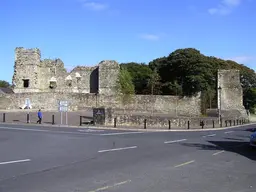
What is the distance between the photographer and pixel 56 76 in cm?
5784

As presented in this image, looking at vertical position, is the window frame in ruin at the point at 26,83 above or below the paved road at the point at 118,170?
above

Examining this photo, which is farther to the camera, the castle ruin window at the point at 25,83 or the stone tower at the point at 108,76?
the stone tower at the point at 108,76

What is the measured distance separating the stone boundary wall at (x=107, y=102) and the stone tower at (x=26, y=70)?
890 cm

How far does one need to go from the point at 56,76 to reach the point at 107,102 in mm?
12535

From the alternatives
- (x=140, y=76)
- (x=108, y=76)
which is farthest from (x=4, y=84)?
(x=108, y=76)

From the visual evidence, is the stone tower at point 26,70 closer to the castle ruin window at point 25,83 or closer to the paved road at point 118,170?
the castle ruin window at point 25,83

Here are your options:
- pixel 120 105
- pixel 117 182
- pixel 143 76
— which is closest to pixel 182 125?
pixel 120 105

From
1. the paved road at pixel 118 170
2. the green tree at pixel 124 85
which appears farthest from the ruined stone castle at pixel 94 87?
the paved road at pixel 118 170

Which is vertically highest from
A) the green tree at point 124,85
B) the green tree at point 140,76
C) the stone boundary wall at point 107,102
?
the green tree at point 140,76

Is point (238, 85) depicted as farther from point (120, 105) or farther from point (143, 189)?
point (143, 189)

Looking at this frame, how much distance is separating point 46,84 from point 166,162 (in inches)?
1921

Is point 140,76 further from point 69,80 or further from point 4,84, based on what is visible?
point 4,84

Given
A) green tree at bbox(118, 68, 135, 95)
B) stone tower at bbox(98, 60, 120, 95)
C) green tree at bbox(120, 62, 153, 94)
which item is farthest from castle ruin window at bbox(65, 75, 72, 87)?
green tree at bbox(120, 62, 153, 94)

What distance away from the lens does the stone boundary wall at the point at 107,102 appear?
4434cm
